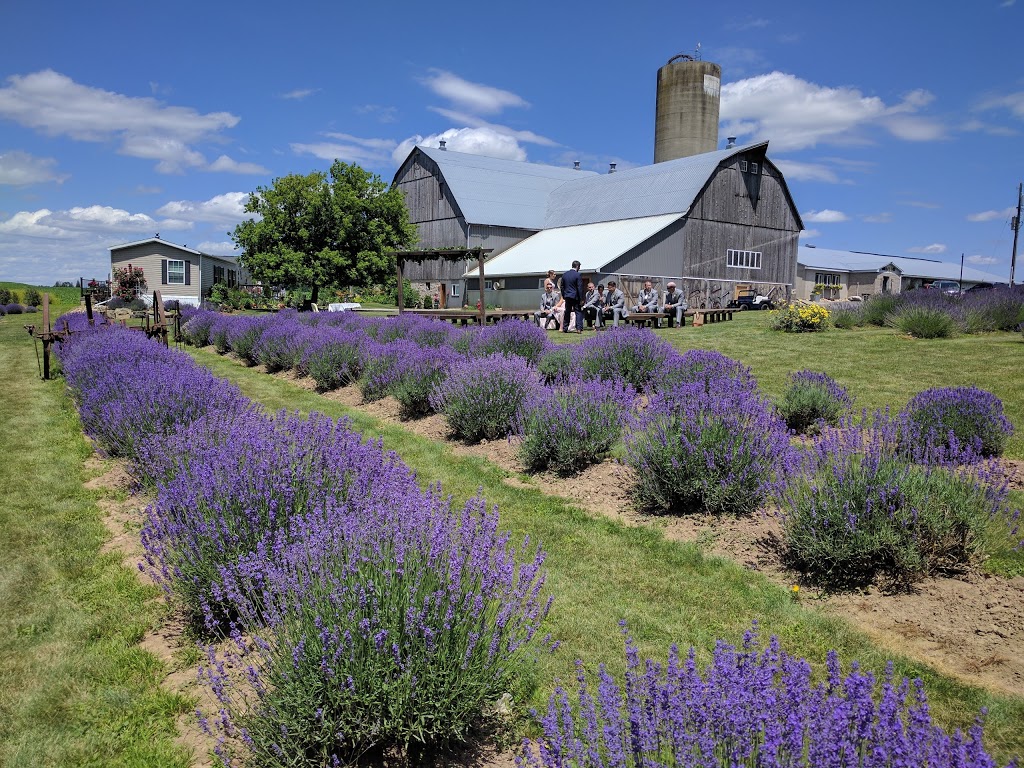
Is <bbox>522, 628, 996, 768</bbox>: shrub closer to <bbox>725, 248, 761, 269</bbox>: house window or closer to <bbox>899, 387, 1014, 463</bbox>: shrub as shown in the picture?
<bbox>899, 387, 1014, 463</bbox>: shrub

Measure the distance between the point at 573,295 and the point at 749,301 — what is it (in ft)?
69.8

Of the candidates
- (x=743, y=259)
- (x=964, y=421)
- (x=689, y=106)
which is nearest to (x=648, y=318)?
(x=964, y=421)

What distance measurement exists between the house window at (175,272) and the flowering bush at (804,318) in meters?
35.9

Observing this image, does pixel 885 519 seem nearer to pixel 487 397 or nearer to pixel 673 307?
pixel 487 397

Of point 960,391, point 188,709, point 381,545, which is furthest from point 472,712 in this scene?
point 960,391

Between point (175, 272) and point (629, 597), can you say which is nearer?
point (629, 597)

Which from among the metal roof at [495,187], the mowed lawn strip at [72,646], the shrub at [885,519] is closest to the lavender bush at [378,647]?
the mowed lawn strip at [72,646]

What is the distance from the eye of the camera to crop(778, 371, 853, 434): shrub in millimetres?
7586

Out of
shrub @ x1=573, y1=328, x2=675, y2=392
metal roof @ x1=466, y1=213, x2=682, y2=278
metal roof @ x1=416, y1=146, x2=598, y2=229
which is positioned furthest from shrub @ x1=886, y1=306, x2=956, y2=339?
metal roof @ x1=416, y1=146, x2=598, y2=229

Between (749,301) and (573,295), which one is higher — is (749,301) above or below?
above

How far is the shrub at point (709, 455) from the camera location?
526 cm

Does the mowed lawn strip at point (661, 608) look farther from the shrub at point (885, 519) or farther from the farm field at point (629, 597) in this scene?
the shrub at point (885, 519)

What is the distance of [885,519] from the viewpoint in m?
4.07

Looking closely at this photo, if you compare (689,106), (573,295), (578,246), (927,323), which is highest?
(689,106)
